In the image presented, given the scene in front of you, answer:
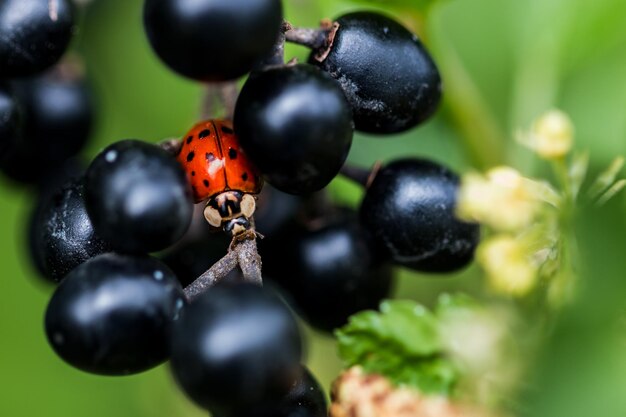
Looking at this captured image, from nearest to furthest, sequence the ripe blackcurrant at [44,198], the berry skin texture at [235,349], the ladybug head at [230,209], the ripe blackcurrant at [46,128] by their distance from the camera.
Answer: the berry skin texture at [235,349] → the ladybug head at [230,209] → the ripe blackcurrant at [44,198] → the ripe blackcurrant at [46,128]

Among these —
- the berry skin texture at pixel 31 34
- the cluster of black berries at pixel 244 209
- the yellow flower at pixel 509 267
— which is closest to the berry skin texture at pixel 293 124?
the cluster of black berries at pixel 244 209

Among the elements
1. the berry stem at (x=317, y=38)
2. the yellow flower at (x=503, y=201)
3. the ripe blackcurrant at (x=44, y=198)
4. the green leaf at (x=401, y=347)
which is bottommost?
the ripe blackcurrant at (x=44, y=198)

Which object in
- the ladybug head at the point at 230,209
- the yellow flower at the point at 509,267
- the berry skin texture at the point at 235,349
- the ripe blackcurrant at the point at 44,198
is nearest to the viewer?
the berry skin texture at the point at 235,349

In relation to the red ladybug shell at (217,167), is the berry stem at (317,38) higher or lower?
higher

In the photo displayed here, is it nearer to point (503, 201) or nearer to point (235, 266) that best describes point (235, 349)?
point (235, 266)

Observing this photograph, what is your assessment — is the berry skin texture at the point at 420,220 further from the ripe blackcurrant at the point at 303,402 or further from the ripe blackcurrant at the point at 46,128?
the ripe blackcurrant at the point at 46,128

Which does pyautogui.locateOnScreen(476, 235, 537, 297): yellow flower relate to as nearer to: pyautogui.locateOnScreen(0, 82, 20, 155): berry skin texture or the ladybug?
the ladybug

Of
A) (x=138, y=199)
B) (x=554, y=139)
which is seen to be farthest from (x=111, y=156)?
(x=554, y=139)

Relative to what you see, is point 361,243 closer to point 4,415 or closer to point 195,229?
point 195,229

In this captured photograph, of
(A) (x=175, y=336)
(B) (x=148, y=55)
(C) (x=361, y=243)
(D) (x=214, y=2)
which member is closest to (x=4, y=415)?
(B) (x=148, y=55)
